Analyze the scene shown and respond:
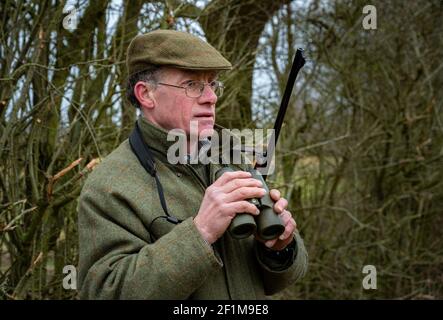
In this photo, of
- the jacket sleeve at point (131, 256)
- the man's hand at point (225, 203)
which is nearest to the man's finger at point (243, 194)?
the man's hand at point (225, 203)

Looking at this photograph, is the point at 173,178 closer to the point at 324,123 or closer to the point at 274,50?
the point at 274,50

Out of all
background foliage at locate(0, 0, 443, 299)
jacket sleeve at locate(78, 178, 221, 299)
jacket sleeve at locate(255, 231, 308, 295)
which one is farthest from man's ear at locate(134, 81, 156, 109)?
background foliage at locate(0, 0, 443, 299)

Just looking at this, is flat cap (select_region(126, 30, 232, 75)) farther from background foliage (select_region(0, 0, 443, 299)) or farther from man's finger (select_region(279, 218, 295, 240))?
background foliage (select_region(0, 0, 443, 299))

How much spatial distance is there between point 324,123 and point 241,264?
531 cm

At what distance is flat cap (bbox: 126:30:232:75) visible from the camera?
7.14 feet

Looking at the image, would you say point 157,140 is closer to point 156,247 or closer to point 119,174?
point 119,174

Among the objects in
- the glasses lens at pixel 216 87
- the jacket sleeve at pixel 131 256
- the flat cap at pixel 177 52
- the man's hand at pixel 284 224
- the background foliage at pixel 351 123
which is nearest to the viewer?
the jacket sleeve at pixel 131 256

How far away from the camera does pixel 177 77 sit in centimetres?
222

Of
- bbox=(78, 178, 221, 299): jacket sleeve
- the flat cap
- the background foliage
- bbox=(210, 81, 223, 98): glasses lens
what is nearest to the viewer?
bbox=(78, 178, 221, 299): jacket sleeve

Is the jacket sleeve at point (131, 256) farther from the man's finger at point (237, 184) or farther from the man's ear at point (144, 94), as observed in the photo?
the man's ear at point (144, 94)

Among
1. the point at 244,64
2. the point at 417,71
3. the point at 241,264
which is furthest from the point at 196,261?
the point at 417,71

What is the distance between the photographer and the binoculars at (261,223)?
1901mm

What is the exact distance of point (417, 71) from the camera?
755 cm

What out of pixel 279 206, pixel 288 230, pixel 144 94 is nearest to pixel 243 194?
pixel 279 206
